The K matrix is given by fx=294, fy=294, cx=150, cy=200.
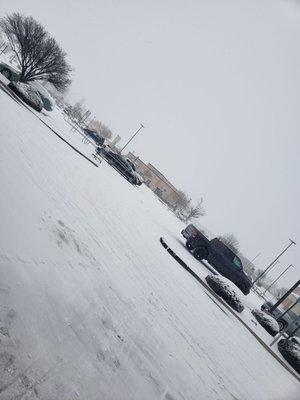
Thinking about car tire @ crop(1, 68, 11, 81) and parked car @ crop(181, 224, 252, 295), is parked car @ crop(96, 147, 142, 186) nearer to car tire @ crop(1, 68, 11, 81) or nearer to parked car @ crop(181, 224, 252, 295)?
car tire @ crop(1, 68, 11, 81)

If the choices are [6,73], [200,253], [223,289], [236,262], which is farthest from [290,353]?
[6,73]

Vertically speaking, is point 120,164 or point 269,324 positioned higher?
point 120,164

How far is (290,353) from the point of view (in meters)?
12.1

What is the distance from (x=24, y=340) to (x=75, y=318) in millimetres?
867

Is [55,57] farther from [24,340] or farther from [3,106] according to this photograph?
[24,340]

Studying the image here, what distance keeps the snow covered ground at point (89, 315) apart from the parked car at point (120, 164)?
53.5ft

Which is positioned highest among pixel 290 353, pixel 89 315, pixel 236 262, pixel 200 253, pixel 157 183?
pixel 157 183

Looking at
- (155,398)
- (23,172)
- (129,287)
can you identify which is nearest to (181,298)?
(129,287)

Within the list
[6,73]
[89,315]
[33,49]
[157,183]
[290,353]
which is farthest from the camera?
[157,183]

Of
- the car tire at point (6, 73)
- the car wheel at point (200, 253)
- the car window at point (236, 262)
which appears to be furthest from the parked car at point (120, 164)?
the car window at point (236, 262)

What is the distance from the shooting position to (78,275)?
4523 millimetres

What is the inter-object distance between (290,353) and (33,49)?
89.6ft

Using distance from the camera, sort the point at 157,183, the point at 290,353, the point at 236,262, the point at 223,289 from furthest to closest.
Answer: the point at 157,183, the point at 236,262, the point at 223,289, the point at 290,353

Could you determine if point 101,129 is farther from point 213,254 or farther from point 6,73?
point 213,254
